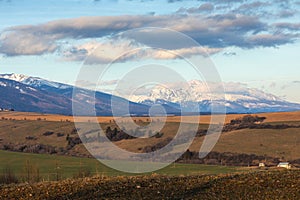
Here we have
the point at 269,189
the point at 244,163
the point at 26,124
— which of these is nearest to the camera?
the point at 269,189

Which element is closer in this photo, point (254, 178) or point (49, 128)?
point (254, 178)

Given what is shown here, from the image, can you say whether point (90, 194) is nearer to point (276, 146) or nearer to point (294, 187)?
point (294, 187)

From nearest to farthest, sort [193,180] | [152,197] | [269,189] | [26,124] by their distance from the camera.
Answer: [152,197] → [269,189] → [193,180] → [26,124]

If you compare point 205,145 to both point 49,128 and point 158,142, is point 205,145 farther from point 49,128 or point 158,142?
point 49,128

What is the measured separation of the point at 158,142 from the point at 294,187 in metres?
70.7

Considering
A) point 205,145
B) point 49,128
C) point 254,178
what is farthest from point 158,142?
point 254,178

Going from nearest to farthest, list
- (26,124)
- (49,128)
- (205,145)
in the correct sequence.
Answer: (205,145) < (49,128) < (26,124)

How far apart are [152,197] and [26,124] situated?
12182cm

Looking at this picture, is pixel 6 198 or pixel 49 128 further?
pixel 49 128

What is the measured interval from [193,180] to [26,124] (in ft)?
392

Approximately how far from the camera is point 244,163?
250 feet

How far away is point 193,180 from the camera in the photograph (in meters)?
21.9

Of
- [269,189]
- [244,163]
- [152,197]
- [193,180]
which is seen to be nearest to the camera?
[152,197]

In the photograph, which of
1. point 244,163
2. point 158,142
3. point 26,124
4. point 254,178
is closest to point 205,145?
point 158,142
